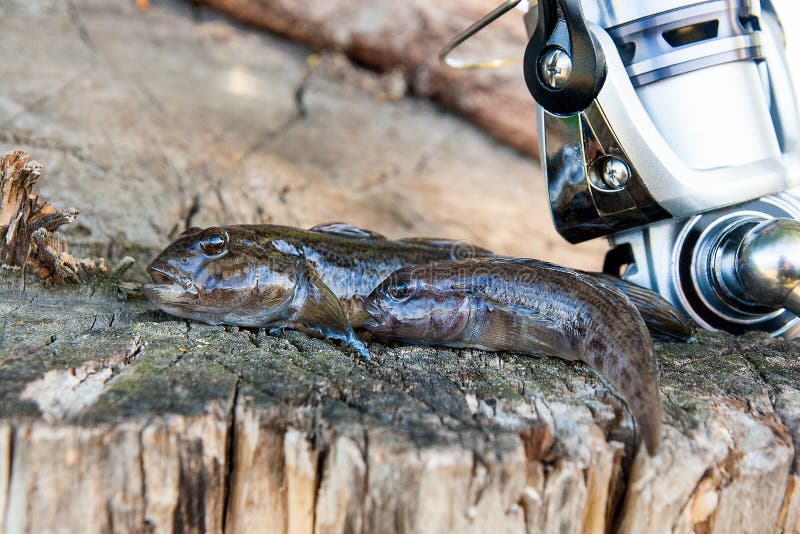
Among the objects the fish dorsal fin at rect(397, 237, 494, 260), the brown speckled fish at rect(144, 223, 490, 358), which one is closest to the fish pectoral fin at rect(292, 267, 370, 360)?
the brown speckled fish at rect(144, 223, 490, 358)

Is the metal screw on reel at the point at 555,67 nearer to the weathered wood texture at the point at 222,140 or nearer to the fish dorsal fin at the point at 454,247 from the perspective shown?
the fish dorsal fin at the point at 454,247

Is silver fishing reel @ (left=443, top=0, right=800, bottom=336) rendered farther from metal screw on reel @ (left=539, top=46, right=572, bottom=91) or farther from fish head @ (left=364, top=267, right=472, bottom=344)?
fish head @ (left=364, top=267, right=472, bottom=344)

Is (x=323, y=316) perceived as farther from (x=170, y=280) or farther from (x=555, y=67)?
(x=555, y=67)

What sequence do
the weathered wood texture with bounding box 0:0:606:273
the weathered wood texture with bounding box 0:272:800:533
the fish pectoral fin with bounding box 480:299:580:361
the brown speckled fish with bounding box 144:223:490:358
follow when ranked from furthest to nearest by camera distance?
the weathered wood texture with bounding box 0:0:606:273
the brown speckled fish with bounding box 144:223:490:358
the fish pectoral fin with bounding box 480:299:580:361
the weathered wood texture with bounding box 0:272:800:533

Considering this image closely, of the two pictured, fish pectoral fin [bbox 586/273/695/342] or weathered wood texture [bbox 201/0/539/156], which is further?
weathered wood texture [bbox 201/0/539/156]

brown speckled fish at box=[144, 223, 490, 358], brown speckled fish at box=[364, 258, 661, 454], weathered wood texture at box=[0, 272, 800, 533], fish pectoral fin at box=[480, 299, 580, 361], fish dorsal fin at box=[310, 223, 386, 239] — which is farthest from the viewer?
fish dorsal fin at box=[310, 223, 386, 239]

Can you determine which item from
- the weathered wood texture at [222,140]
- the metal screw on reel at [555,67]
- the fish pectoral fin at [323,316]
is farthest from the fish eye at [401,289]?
the weathered wood texture at [222,140]

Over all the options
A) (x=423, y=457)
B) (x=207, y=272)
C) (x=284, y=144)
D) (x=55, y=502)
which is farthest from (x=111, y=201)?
(x=423, y=457)
